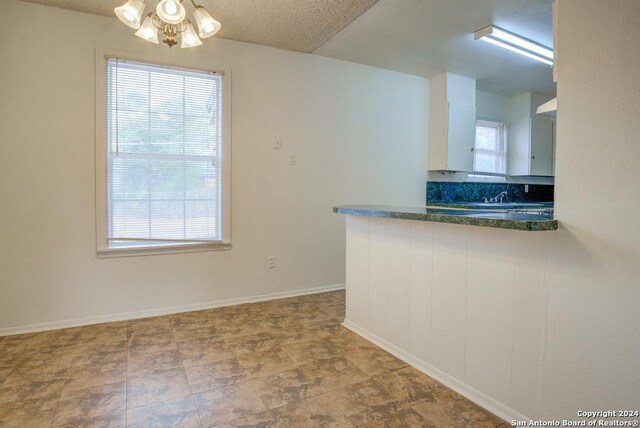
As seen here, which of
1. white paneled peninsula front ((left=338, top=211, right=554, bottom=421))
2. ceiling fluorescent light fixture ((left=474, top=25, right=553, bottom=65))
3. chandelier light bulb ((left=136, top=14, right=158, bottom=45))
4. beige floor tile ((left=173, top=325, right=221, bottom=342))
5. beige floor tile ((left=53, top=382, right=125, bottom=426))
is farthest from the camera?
ceiling fluorescent light fixture ((left=474, top=25, right=553, bottom=65))

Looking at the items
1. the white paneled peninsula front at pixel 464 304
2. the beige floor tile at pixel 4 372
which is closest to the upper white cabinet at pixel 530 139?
the white paneled peninsula front at pixel 464 304

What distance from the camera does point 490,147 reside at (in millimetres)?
5141

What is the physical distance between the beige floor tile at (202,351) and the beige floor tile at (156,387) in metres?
0.14

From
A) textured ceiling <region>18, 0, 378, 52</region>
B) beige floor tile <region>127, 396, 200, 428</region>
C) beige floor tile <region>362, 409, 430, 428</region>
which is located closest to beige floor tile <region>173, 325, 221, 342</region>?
beige floor tile <region>127, 396, 200, 428</region>

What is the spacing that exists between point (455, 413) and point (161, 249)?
252cm

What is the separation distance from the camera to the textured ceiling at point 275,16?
2686 millimetres

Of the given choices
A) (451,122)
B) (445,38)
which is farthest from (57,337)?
(451,122)

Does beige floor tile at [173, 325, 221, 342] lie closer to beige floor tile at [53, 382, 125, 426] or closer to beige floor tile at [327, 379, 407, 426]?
beige floor tile at [53, 382, 125, 426]

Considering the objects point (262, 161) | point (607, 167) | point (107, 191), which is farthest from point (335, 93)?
point (607, 167)

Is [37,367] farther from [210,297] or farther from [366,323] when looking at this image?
[366,323]

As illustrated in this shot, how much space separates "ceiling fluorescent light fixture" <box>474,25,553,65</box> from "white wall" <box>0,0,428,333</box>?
1.14 m

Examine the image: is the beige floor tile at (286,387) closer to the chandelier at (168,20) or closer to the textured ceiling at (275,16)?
the chandelier at (168,20)

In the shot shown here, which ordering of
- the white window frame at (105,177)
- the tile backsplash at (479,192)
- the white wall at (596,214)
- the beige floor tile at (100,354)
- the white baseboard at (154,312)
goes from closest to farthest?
the white wall at (596,214) < the beige floor tile at (100,354) < the white baseboard at (154,312) < the white window frame at (105,177) < the tile backsplash at (479,192)

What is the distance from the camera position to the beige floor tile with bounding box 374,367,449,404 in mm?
1862
